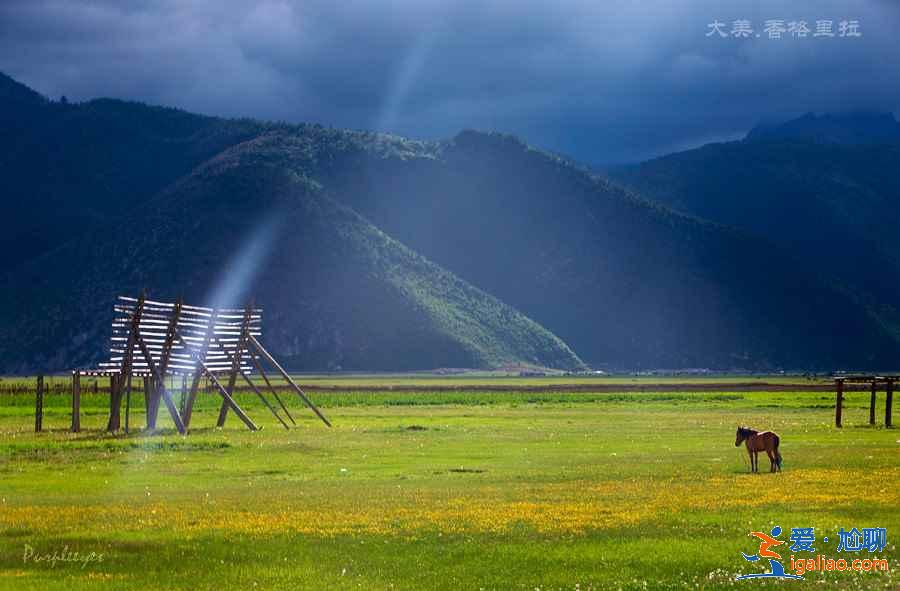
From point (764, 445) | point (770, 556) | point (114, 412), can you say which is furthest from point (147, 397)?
point (770, 556)

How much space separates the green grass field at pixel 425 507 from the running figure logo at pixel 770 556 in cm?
27

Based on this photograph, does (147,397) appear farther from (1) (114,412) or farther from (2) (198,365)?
(1) (114,412)

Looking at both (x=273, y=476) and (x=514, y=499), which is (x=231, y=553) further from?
(x=273, y=476)

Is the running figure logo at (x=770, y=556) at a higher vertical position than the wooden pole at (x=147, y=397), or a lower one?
higher

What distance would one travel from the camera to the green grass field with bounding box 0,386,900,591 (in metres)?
17.9

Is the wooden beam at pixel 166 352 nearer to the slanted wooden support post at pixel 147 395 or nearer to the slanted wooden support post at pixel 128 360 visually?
the slanted wooden support post at pixel 147 395

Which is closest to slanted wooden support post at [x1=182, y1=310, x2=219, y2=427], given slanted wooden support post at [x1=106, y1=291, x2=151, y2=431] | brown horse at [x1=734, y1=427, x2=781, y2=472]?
slanted wooden support post at [x1=106, y1=291, x2=151, y2=431]

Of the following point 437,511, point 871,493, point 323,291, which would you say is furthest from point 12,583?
point 323,291

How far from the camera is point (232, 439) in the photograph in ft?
142

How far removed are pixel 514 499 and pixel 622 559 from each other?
6.83 metres

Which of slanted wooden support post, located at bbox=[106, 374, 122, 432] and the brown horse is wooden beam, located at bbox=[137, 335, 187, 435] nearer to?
slanted wooden support post, located at bbox=[106, 374, 122, 432]

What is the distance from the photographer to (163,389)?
45.5 metres

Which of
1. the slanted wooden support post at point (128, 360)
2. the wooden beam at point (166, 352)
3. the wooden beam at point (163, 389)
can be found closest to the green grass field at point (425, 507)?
the wooden beam at point (163, 389)

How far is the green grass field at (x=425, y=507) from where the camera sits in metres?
17.9
